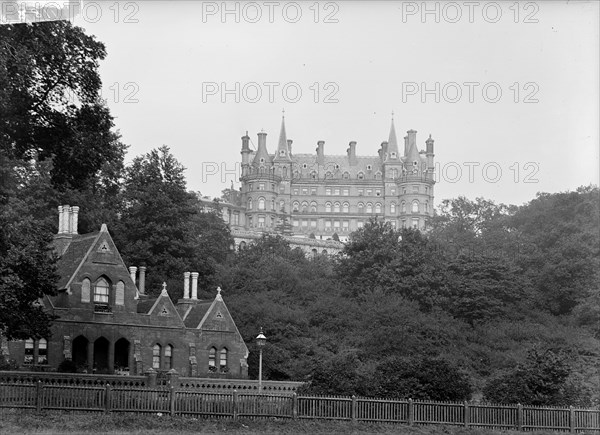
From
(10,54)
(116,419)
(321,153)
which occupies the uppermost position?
(321,153)

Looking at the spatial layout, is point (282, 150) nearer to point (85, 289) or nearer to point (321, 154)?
point (321, 154)

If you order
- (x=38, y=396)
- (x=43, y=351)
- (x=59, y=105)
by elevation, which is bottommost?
(x=38, y=396)

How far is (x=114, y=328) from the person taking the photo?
44.3 meters

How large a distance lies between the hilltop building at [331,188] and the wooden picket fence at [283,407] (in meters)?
117

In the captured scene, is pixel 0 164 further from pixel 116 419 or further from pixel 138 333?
pixel 138 333

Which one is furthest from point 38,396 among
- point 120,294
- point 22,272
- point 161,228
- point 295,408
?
point 161,228

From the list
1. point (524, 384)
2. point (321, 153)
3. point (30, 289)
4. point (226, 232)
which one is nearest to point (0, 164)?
point (30, 289)

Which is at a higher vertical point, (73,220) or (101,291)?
(73,220)

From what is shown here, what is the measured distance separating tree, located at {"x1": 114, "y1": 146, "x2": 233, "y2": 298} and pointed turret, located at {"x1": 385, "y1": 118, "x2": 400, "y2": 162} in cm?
9256

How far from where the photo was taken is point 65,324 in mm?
42750

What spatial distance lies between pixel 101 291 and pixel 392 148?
112 metres

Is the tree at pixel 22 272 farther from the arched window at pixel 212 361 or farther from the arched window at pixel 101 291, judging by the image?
the arched window at pixel 212 361

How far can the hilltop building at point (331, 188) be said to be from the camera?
149m

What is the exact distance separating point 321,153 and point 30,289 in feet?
409
